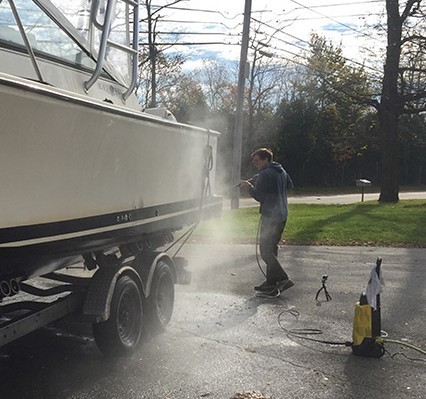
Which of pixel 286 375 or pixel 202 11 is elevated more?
pixel 202 11

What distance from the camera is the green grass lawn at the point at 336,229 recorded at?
12.2 meters

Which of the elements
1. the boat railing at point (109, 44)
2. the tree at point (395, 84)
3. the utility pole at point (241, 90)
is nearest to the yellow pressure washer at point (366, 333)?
the boat railing at point (109, 44)

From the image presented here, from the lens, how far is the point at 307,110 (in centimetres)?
3884

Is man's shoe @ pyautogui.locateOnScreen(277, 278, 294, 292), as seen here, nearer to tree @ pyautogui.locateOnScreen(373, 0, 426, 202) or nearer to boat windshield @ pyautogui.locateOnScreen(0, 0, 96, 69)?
boat windshield @ pyautogui.locateOnScreen(0, 0, 96, 69)

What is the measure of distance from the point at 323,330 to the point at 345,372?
1199 millimetres

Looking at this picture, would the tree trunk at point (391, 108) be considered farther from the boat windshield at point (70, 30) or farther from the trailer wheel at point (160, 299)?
the boat windshield at point (70, 30)

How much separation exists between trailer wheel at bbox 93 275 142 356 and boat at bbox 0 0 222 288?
1.30ft

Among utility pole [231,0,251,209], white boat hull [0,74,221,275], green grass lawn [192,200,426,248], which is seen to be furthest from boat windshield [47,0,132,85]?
utility pole [231,0,251,209]

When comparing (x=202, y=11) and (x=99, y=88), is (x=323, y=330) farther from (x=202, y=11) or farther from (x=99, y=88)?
(x=202, y=11)

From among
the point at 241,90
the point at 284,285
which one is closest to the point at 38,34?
the point at 284,285

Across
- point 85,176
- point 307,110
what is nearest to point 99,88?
point 85,176

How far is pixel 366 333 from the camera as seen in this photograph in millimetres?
4988

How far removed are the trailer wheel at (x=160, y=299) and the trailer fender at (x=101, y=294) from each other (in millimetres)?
711

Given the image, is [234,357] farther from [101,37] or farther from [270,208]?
[101,37]
